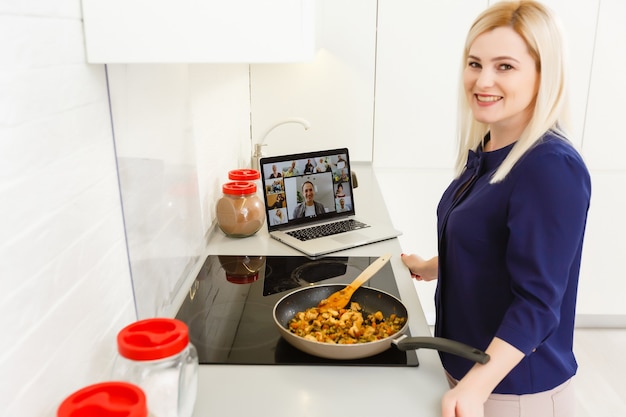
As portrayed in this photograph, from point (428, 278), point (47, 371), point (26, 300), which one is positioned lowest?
point (428, 278)

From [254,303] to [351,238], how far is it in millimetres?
547

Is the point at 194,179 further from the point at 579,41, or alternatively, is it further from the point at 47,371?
the point at 579,41

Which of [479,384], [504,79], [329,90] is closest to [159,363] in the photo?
[479,384]

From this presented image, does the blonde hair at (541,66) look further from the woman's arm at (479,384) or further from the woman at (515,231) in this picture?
the woman's arm at (479,384)

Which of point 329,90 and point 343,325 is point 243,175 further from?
point 329,90

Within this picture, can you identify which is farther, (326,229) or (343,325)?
(326,229)

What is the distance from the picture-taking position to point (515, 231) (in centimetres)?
113

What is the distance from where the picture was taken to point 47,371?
824 millimetres

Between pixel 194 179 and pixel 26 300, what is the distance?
34.9 inches

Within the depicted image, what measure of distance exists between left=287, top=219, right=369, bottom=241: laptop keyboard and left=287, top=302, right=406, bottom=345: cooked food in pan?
0.57 m

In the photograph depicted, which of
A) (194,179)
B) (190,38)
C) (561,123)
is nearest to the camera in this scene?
(190,38)

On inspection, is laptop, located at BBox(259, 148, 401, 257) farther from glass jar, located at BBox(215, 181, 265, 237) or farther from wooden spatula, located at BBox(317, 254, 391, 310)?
wooden spatula, located at BBox(317, 254, 391, 310)

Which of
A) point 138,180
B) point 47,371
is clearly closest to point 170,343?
point 47,371

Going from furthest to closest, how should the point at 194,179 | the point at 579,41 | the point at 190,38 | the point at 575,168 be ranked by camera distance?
the point at 579,41 → the point at 194,179 → the point at 575,168 → the point at 190,38
